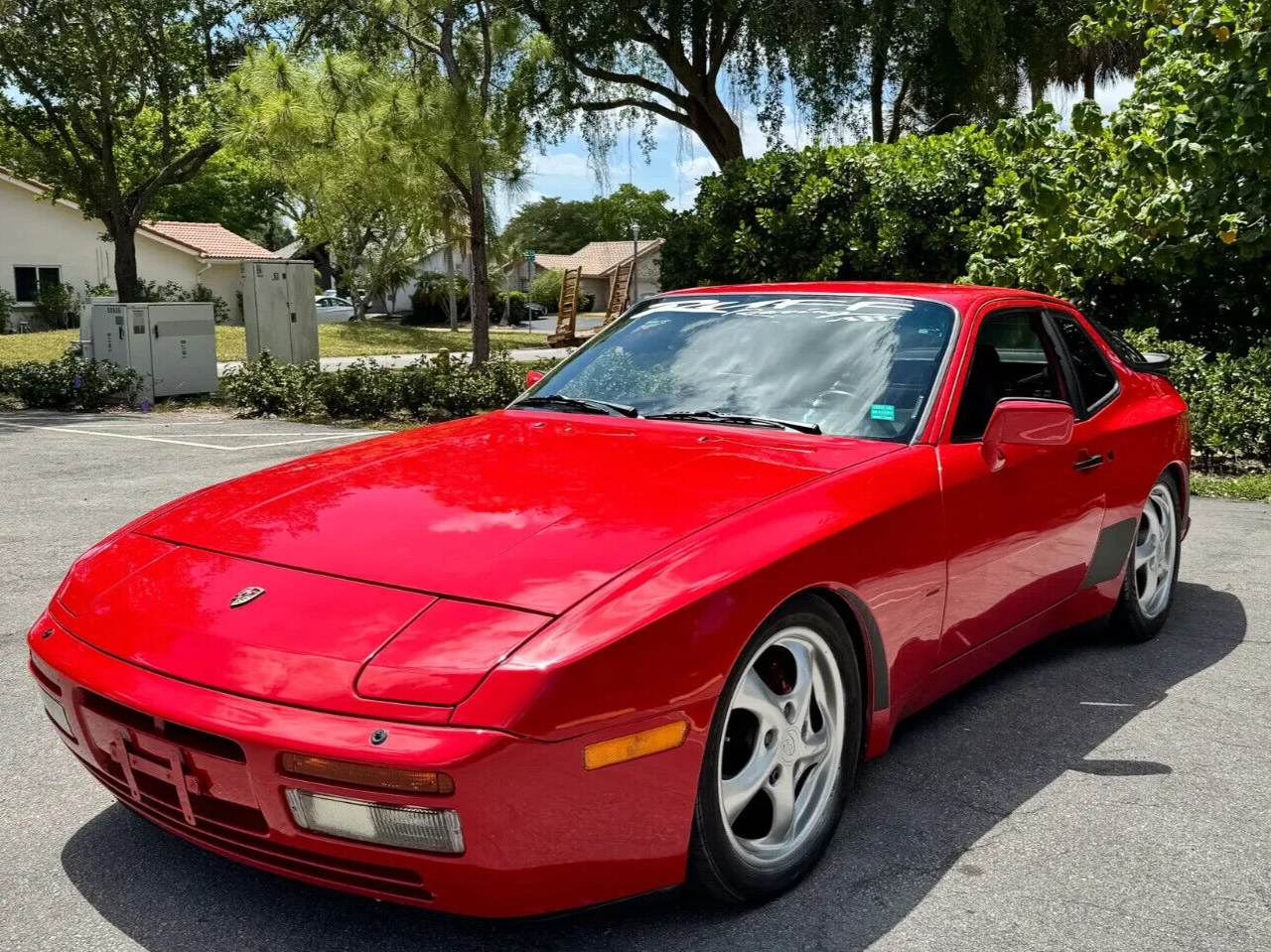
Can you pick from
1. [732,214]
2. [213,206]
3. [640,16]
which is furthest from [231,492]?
[213,206]

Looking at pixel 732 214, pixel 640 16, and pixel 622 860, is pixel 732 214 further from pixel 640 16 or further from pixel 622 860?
pixel 622 860

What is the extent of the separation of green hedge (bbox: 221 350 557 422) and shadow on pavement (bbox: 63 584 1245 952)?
11.1 metres

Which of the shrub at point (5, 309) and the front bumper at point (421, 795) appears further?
the shrub at point (5, 309)

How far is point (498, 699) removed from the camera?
87.0 inches

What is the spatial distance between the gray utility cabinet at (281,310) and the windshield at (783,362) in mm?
14735

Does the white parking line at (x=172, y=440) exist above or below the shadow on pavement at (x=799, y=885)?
above

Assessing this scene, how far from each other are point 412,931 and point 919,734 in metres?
1.89

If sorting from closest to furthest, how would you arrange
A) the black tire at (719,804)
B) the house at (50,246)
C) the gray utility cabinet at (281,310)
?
1. the black tire at (719,804)
2. the gray utility cabinet at (281,310)
3. the house at (50,246)

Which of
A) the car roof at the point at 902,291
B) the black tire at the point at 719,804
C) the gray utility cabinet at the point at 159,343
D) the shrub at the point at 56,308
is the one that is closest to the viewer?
the black tire at the point at 719,804

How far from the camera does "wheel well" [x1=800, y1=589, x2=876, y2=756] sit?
9.66 feet

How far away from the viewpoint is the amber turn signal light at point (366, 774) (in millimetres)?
2178

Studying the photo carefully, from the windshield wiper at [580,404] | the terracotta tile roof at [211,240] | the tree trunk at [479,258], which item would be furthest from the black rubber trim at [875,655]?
the terracotta tile roof at [211,240]

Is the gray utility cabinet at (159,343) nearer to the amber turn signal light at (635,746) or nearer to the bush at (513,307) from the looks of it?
the amber turn signal light at (635,746)

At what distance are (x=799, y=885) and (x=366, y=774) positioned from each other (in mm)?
1171
